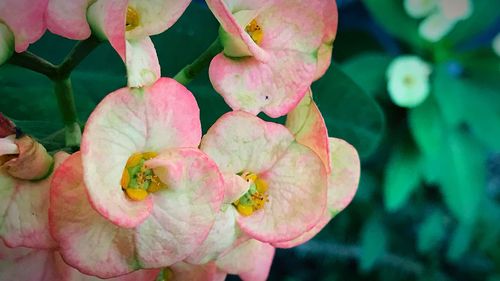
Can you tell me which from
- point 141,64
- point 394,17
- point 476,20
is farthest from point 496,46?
point 141,64

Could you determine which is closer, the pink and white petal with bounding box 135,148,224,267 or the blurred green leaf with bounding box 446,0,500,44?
the pink and white petal with bounding box 135,148,224,267

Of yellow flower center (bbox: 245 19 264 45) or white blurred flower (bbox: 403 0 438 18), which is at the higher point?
yellow flower center (bbox: 245 19 264 45)

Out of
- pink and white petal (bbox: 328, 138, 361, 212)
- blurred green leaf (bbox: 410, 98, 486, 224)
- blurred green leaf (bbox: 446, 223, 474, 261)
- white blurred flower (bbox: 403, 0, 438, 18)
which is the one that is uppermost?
pink and white petal (bbox: 328, 138, 361, 212)

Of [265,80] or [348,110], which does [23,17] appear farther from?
[348,110]

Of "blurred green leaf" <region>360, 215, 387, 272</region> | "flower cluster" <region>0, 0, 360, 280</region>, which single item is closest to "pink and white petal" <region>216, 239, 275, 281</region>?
"flower cluster" <region>0, 0, 360, 280</region>

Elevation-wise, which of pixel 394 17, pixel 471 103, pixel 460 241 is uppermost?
pixel 394 17

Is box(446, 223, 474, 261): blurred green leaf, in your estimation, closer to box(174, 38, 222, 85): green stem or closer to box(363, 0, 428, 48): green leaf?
box(363, 0, 428, 48): green leaf
